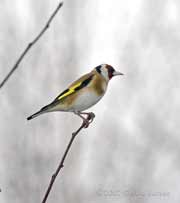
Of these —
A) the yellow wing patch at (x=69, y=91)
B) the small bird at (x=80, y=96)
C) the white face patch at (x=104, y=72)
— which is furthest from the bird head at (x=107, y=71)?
the yellow wing patch at (x=69, y=91)

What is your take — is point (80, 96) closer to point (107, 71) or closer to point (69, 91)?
point (69, 91)

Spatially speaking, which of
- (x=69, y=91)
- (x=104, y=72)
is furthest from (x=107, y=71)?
(x=69, y=91)

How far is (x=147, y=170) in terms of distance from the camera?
3572mm

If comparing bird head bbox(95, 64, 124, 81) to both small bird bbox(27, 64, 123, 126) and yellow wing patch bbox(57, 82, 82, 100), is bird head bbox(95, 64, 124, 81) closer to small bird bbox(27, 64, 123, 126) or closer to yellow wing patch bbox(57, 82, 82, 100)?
small bird bbox(27, 64, 123, 126)

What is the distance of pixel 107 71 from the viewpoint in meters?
4.16

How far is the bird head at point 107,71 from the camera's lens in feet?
13.4

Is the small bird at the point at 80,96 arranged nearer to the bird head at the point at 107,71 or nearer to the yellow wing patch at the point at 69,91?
the yellow wing patch at the point at 69,91

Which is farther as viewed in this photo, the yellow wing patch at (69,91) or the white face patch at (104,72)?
the white face patch at (104,72)

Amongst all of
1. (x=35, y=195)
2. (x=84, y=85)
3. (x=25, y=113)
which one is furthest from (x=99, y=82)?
(x=35, y=195)

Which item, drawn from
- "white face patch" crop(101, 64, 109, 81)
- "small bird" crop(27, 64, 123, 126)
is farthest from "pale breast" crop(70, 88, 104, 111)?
"white face patch" crop(101, 64, 109, 81)

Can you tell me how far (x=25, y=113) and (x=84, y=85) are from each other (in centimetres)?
70

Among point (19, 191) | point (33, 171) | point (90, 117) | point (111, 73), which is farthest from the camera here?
point (111, 73)

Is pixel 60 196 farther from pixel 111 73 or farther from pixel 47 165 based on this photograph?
pixel 111 73

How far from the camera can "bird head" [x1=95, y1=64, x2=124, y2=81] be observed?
4074 millimetres
